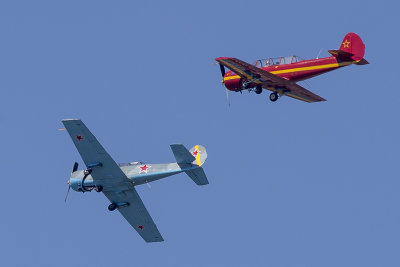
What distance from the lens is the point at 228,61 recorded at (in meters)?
62.1

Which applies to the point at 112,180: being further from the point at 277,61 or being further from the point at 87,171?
the point at 277,61

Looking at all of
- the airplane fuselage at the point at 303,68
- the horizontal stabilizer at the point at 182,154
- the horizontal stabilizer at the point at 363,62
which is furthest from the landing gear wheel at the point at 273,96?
the horizontal stabilizer at the point at 182,154

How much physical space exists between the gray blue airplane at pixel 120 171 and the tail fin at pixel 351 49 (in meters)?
9.47

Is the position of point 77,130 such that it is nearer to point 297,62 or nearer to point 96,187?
point 96,187

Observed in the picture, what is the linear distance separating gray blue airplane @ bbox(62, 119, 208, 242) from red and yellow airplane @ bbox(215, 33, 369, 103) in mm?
7589

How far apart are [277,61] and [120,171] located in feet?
36.3

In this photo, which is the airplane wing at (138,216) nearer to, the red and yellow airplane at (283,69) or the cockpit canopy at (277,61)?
the red and yellow airplane at (283,69)

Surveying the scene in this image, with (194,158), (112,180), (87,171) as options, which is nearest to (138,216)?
(112,180)

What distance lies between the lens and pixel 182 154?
182 feet

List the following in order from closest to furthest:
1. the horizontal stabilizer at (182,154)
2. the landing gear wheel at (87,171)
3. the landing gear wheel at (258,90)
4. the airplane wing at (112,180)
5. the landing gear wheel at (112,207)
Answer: the horizontal stabilizer at (182,154)
the airplane wing at (112,180)
the landing gear wheel at (87,171)
the landing gear wheel at (112,207)
the landing gear wheel at (258,90)

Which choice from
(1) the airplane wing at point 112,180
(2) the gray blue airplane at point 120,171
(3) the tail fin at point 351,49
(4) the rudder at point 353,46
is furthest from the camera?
(4) the rudder at point 353,46

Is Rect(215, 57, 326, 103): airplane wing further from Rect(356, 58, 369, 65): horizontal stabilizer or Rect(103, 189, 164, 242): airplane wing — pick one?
Rect(103, 189, 164, 242): airplane wing

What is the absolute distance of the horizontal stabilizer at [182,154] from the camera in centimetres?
5506

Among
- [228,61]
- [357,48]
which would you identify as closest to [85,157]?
[228,61]
